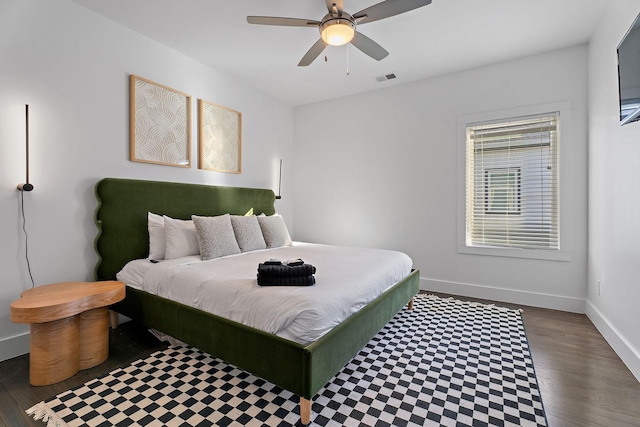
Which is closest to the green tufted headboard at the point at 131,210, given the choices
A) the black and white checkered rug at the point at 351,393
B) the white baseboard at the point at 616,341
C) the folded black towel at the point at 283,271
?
the black and white checkered rug at the point at 351,393

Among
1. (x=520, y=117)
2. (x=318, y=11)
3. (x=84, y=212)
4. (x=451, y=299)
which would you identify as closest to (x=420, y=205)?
(x=451, y=299)

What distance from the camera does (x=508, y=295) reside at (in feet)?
11.7

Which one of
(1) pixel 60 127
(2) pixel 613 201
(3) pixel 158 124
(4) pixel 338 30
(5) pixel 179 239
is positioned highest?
(4) pixel 338 30

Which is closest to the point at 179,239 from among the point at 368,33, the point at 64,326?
the point at 64,326

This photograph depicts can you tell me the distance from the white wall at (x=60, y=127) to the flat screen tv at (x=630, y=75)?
397 cm

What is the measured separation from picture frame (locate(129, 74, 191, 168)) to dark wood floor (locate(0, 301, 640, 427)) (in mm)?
1754

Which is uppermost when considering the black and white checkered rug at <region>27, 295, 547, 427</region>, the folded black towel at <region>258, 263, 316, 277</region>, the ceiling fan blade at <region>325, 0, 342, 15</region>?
the ceiling fan blade at <region>325, 0, 342, 15</region>

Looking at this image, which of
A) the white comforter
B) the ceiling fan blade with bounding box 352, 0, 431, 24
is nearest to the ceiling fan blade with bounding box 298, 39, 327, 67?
the ceiling fan blade with bounding box 352, 0, 431, 24

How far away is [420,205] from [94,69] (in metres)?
3.89

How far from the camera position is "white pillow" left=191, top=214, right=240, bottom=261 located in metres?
2.84

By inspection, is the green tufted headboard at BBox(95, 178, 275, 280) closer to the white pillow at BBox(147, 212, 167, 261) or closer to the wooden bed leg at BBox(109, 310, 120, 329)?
the white pillow at BBox(147, 212, 167, 261)

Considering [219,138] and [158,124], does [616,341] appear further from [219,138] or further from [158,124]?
[158,124]

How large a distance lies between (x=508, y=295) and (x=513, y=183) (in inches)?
52.6

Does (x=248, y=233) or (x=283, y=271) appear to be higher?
(x=248, y=233)
